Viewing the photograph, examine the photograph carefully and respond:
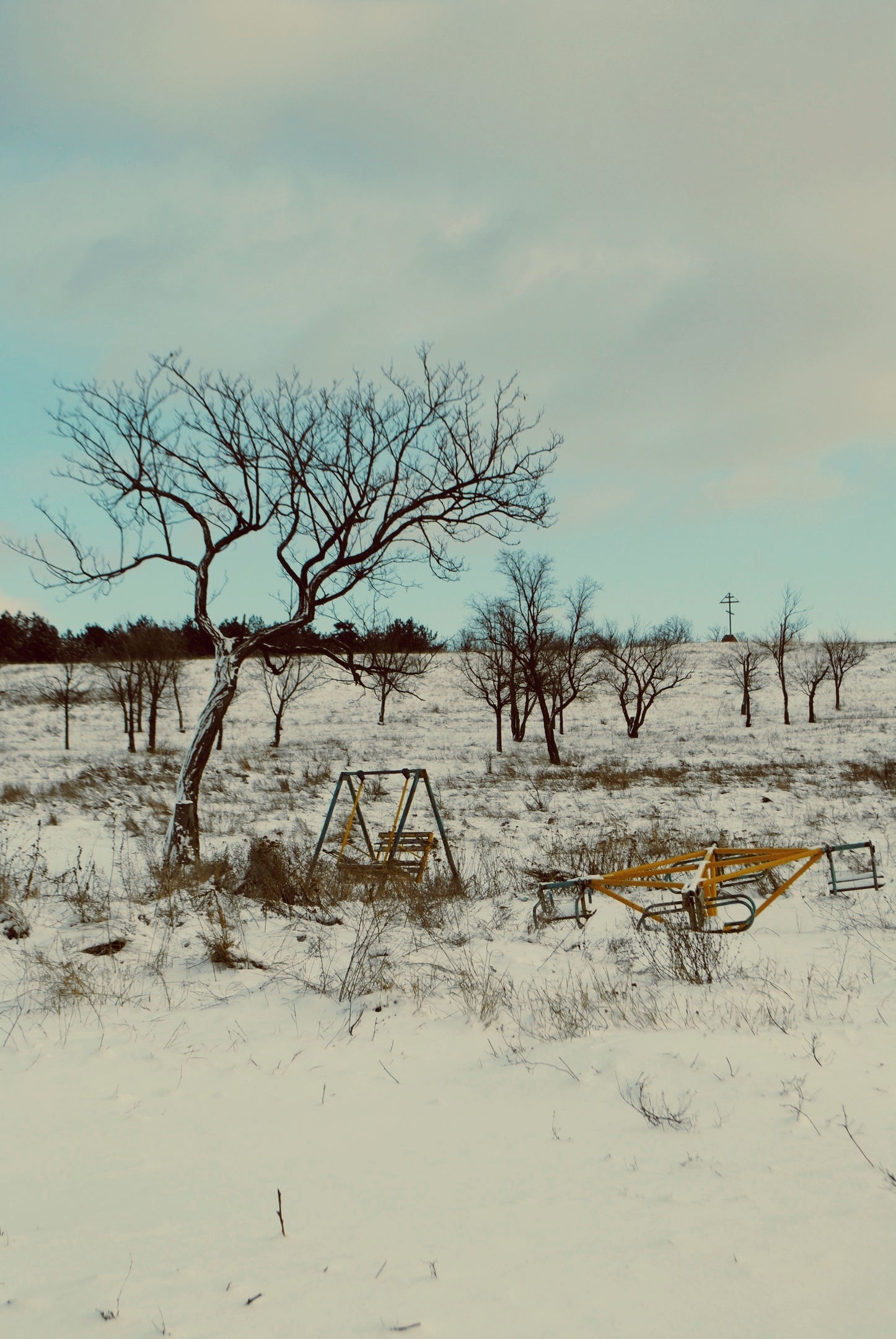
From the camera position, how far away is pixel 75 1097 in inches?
161

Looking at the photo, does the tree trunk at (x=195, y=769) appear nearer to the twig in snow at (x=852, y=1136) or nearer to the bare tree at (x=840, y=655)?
the twig in snow at (x=852, y=1136)

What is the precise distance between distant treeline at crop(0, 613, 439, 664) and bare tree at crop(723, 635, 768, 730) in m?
22.1

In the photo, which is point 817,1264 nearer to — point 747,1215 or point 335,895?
point 747,1215

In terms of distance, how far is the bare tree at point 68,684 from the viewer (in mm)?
39125

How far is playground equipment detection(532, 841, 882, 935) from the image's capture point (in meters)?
6.62

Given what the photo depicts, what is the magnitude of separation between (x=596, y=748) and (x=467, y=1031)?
3266 centimetres

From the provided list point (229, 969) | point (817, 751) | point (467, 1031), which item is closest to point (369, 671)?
point (229, 969)

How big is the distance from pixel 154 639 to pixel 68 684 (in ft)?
17.5

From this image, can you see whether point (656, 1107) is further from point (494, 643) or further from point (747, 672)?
point (747, 672)

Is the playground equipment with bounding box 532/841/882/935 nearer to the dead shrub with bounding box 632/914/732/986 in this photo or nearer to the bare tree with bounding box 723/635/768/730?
the dead shrub with bounding box 632/914/732/986

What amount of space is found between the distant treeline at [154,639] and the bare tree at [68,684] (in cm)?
23

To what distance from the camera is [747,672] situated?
46.5m

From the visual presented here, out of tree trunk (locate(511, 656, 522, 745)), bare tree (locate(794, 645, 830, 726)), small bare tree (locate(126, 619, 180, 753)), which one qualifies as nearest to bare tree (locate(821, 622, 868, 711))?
bare tree (locate(794, 645, 830, 726))

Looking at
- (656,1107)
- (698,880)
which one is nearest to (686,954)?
(698,880)
